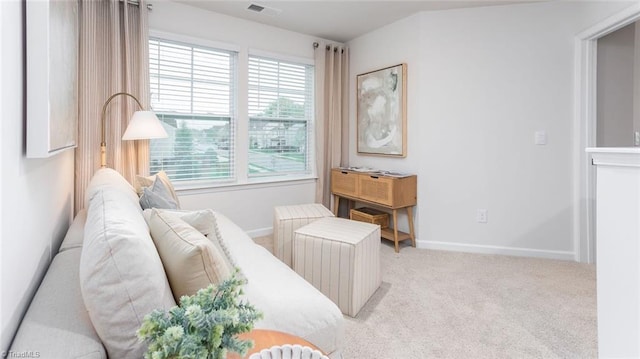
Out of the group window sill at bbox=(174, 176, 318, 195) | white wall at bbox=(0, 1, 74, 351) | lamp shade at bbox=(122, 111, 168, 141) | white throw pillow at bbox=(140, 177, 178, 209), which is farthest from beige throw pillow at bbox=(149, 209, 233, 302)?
window sill at bbox=(174, 176, 318, 195)

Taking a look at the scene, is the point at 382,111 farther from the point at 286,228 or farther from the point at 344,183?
the point at 286,228

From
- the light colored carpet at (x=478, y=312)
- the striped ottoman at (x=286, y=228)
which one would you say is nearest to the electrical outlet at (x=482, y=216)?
the light colored carpet at (x=478, y=312)

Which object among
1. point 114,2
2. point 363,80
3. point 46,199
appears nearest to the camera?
point 46,199

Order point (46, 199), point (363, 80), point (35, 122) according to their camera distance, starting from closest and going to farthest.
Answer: point (35, 122) → point (46, 199) → point (363, 80)

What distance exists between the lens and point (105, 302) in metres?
0.81

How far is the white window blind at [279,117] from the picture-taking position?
12.9 ft

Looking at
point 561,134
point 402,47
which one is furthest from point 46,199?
point 561,134

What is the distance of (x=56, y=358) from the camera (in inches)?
28.9

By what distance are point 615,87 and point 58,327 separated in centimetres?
427

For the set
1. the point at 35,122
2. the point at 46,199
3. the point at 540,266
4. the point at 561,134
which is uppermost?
the point at 561,134

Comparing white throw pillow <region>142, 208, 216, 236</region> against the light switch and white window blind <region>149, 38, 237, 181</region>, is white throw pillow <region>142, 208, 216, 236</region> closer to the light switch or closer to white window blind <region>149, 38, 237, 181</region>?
white window blind <region>149, 38, 237, 181</region>

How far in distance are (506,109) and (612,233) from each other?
2.33 metres

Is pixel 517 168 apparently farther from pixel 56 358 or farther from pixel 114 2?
pixel 114 2

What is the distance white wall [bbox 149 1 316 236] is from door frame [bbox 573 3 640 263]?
9.10 ft
